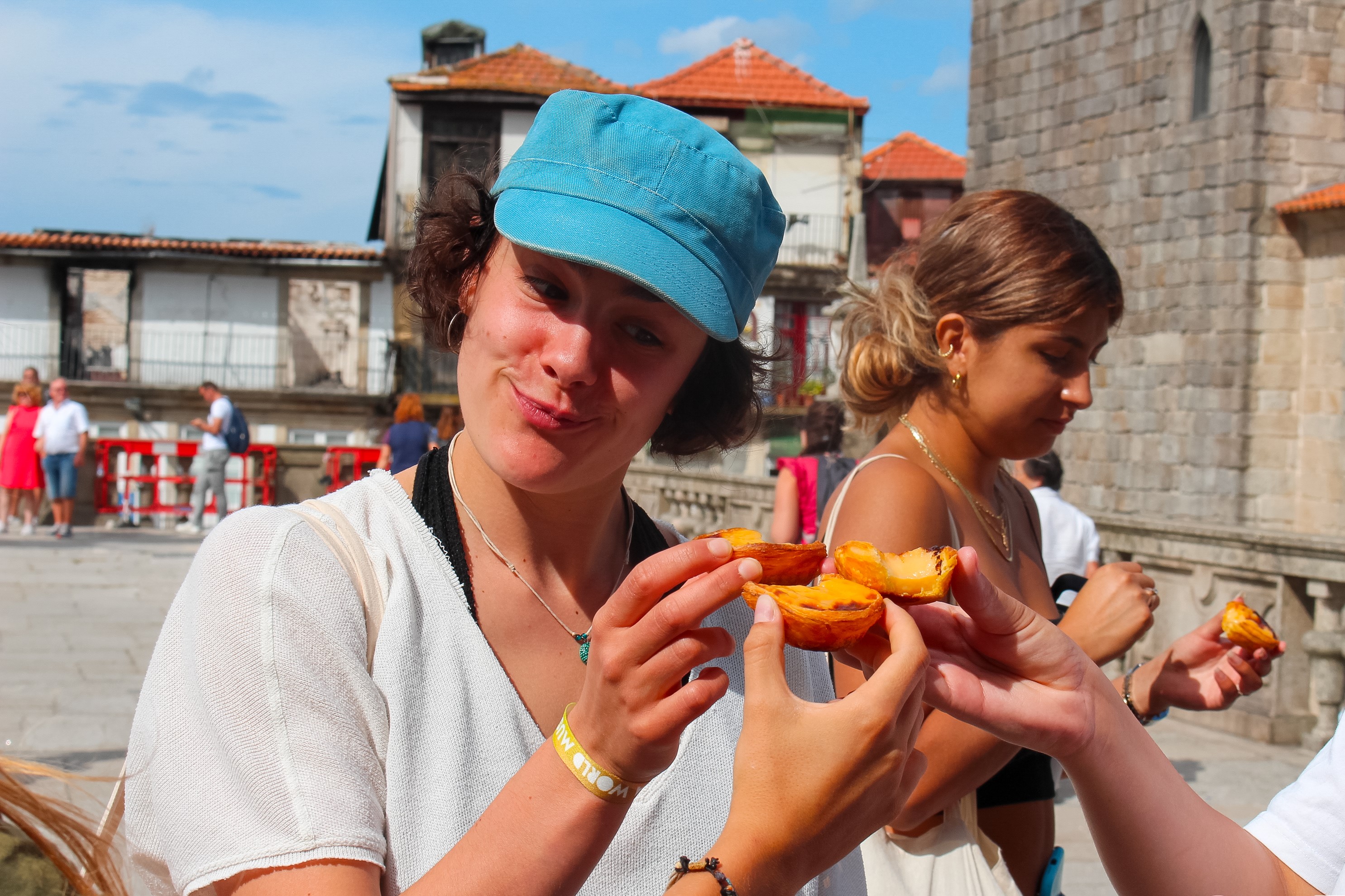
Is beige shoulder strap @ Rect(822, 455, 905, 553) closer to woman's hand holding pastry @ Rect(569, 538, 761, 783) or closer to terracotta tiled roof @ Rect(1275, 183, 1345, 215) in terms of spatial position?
woman's hand holding pastry @ Rect(569, 538, 761, 783)

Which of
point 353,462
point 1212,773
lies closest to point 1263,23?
point 1212,773

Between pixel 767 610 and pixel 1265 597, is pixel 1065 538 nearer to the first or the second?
pixel 1265 597

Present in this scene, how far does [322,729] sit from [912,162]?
41.1m

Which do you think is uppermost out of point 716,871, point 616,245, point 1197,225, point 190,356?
point 1197,225

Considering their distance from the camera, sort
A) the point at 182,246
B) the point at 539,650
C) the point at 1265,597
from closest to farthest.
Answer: the point at 539,650 → the point at 1265,597 → the point at 182,246

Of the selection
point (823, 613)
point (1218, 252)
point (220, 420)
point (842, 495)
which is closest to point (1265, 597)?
point (842, 495)

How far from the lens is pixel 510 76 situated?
104ft

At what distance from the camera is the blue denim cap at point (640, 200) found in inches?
61.9

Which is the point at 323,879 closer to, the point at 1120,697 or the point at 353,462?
the point at 1120,697

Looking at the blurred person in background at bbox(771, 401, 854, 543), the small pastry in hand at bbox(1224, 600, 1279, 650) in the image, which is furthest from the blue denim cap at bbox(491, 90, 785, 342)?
the blurred person in background at bbox(771, 401, 854, 543)

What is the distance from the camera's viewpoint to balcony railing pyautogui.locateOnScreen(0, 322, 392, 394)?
3075cm

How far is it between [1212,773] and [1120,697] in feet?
15.0

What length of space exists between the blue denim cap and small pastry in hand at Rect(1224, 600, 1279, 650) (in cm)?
153

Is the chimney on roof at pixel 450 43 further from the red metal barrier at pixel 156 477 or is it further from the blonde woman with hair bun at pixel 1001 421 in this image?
the blonde woman with hair bun at pixel 1001 421
